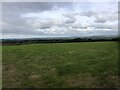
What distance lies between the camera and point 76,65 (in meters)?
14.8

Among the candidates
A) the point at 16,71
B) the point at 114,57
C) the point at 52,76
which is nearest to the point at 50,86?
the point at 52,76

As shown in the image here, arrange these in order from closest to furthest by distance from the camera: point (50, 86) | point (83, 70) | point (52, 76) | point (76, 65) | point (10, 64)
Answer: point (50, 86) < point (52, 76) < point (83, 70) < point (76, 65) < point (10, 64)

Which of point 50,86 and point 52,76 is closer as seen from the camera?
point 50,86

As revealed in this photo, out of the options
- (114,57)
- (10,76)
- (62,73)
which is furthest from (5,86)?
(114,57)

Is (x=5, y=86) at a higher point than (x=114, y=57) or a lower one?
lower

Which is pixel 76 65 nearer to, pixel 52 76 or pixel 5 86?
pixel 52 76

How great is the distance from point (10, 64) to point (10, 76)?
2.92 meters

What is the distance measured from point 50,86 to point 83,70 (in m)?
3.34

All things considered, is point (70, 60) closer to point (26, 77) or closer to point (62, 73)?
point (62, 73)

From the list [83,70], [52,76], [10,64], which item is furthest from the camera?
[10,64]

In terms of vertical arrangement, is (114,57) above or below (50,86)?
above

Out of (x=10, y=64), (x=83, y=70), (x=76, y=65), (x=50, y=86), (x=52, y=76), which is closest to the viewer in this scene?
(x=50, y=86)

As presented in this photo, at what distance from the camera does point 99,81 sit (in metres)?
11.4

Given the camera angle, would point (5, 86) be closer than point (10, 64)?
Yes
